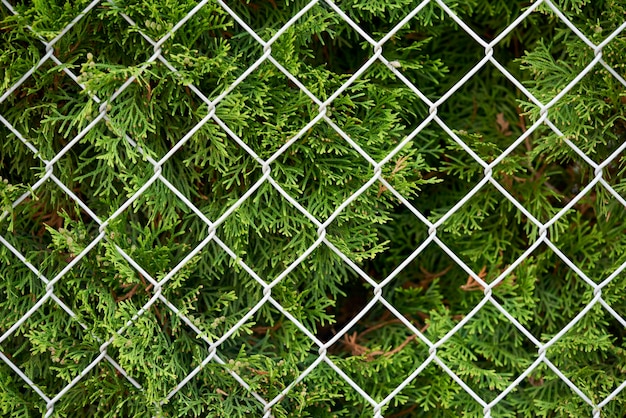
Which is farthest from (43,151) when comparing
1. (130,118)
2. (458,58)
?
(458,58)

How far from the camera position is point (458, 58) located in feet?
6.07

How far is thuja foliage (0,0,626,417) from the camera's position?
147cm

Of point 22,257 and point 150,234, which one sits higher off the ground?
point 22,257

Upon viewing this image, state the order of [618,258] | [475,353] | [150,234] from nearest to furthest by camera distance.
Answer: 1. [150,234]
2. [618,258]
3. [475,353]

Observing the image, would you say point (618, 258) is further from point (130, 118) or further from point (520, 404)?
point (130, 118)

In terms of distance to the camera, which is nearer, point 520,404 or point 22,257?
point 22,257

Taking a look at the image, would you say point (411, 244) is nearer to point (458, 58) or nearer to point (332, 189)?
point (332, 189)

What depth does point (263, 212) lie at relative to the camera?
1553 millimetres

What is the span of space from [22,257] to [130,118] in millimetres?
352

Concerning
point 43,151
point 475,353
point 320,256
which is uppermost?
point 43,151

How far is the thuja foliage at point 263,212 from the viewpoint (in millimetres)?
1469

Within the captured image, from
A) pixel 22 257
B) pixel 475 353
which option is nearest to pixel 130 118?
pixel 22 257

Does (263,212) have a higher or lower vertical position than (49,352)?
lower

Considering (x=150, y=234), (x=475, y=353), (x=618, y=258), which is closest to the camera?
(x=150, y=234)
